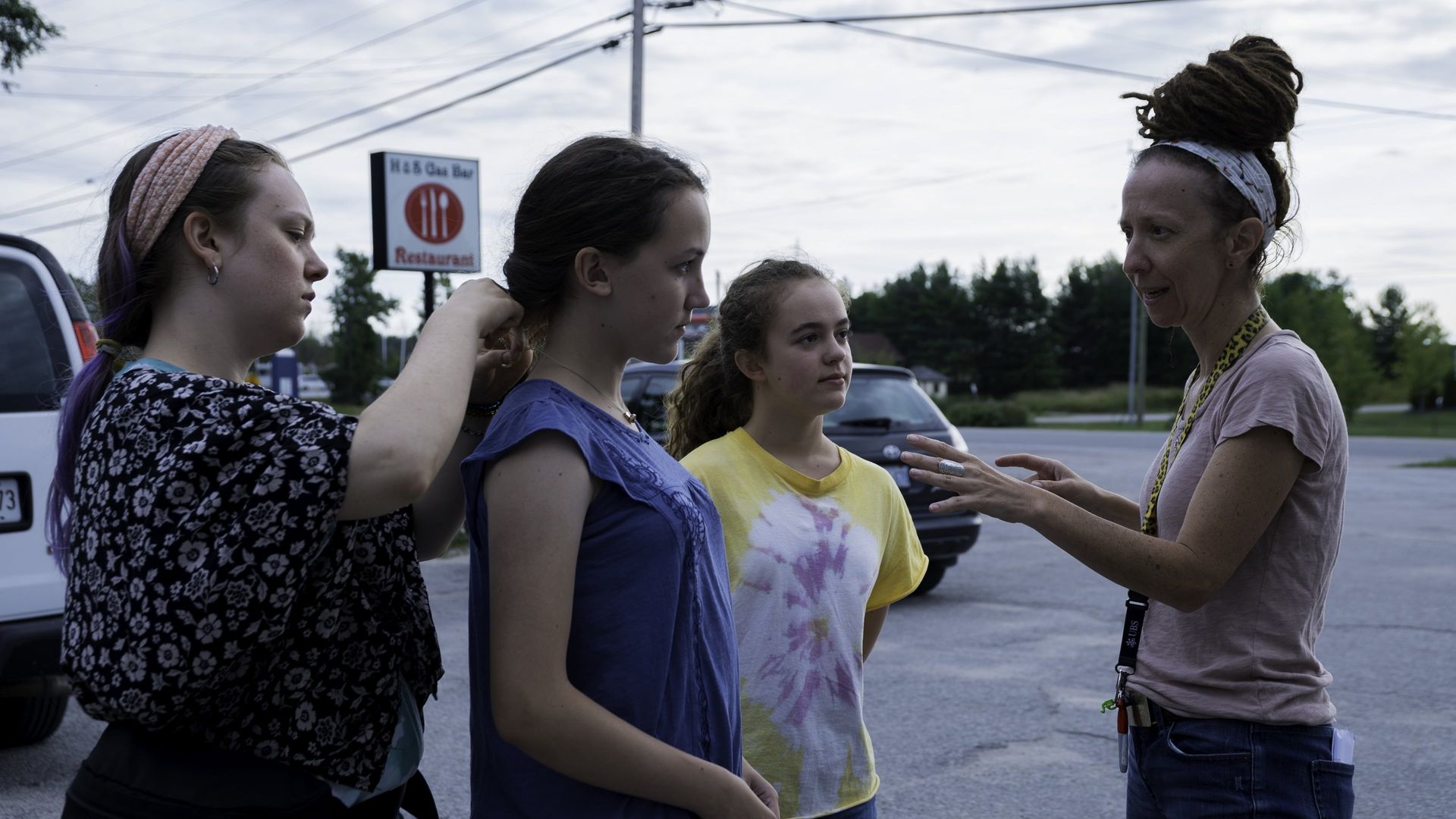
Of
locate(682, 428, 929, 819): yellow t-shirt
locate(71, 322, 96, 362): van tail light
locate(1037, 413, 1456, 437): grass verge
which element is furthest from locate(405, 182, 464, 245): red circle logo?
locate(1037, 413, 1456, 437): grass verge

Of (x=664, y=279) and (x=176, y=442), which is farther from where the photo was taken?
(x=664, y=279)

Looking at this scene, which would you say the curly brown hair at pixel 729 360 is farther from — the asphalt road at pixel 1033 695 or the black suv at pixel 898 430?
the black suv at pixel 898 430

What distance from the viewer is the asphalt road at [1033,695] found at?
4676mm

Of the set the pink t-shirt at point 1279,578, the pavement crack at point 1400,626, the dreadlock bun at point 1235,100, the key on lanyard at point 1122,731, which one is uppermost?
the dreadlock bun at point 1235,100

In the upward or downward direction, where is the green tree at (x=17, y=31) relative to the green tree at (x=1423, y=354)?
upward

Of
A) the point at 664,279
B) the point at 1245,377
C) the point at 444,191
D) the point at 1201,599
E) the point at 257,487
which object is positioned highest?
the point at 444,191

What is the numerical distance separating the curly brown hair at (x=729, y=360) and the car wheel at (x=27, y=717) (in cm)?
349

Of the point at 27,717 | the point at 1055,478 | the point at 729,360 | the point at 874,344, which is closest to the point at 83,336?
the point at 27,717

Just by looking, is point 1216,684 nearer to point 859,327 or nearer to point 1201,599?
point 1201,599

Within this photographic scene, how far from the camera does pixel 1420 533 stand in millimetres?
11992

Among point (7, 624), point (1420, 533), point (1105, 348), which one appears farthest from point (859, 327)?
point (7, 624)

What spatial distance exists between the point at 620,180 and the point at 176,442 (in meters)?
0.71

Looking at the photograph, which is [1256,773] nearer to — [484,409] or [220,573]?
[484,409]

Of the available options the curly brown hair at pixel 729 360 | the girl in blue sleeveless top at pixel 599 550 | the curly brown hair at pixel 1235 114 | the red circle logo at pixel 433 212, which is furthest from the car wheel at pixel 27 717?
the red circle logo at pixel 433 212
